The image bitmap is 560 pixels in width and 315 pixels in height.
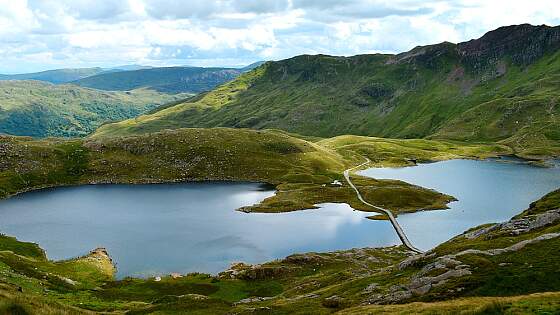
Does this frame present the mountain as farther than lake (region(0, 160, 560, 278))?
No

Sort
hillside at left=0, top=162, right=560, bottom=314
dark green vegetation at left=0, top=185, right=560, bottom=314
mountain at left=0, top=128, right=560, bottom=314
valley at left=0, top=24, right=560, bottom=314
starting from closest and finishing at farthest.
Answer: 1. hillside at left=0, top=162, right=560, bottom=314
2. dark green vegetation at left=0, top=185, right=560, bottom=314
3. mountain at left=0, top=128, right=560, bottom=314
4. valley at left=0, top=24, right=560, bottom=314

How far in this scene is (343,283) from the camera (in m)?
60.5

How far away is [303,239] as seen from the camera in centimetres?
11950

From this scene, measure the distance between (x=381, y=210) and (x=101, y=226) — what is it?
8547cm

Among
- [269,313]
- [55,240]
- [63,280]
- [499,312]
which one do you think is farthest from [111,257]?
[499,312]

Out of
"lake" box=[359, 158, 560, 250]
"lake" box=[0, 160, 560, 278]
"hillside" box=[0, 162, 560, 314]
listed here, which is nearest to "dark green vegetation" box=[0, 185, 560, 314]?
"hillside" box=[0, 162, 560, 314]

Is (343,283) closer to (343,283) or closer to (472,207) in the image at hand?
(343,283)

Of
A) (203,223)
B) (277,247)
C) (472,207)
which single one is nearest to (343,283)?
(277,247)

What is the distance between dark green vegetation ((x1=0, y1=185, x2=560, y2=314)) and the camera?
3644 centimetres

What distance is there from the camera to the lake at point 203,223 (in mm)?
107500

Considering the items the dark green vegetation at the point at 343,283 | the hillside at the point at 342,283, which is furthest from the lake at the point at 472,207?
the dark green vegetation at the point at 343,283

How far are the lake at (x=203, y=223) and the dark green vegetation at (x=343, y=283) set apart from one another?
459 inches

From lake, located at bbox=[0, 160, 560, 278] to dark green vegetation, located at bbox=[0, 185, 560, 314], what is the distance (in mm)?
11651

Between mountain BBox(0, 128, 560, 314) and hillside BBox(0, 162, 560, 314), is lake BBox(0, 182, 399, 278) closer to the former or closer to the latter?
mountain BBox(0, 128, 560, 314)
